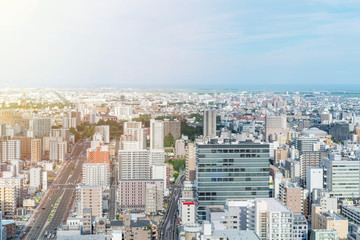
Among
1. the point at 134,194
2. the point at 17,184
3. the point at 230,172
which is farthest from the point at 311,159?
the point at 17,184

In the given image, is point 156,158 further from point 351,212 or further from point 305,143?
point 351,212

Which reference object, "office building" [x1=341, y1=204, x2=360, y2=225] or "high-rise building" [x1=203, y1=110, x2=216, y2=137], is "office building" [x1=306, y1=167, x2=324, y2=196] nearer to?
"office building" [x1=341, y1=204, x2=360, y2=225]

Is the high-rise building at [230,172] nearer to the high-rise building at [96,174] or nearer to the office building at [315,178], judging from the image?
the office building at [315,178]

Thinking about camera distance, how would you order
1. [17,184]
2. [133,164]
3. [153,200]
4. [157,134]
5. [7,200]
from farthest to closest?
[157,134] → [133,164] → [17,184] → [153,200] → [7,200]

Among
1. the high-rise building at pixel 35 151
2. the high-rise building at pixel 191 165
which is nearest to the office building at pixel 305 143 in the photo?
the high-rise building at pixel 191 165

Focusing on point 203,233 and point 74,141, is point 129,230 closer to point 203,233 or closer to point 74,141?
point 203,233

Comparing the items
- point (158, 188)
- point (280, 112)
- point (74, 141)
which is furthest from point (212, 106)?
point (158, 188)

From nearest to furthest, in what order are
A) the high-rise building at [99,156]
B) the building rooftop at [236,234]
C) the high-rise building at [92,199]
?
the building rooftop at [236,234] → the high-rise building at [92,199] → the high-rise building at [99,156]
